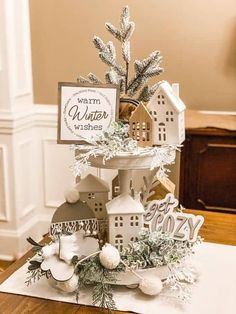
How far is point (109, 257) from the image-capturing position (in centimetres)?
107

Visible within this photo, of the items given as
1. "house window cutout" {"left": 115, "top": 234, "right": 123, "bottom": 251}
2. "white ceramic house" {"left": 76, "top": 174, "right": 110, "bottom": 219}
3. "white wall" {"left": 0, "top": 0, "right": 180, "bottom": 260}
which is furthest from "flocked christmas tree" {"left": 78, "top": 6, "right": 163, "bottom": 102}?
"white wall" {"left": 0, "top": 0, "right": 180, "bottom": 260}

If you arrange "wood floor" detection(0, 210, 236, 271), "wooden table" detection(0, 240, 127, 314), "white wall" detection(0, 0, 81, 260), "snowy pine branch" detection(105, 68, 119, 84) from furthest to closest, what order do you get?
"white wall" detection(0, 0, 81, 260) < "wood floor" detection(0, 210, 236, 271) < "snowy pine branch" detection(105, 68, 119, 84) < "wooden table" detection(0, 240, 127, 314)

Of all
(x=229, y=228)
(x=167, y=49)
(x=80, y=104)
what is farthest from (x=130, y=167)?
(x=167, y=49)

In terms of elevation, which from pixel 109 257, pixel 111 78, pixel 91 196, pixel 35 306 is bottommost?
pixel 35 306

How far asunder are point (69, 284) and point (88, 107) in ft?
1.43

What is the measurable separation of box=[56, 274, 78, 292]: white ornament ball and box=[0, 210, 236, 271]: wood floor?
54 cm

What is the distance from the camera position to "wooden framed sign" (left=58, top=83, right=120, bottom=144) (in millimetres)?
1139

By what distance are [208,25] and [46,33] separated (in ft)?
3.49

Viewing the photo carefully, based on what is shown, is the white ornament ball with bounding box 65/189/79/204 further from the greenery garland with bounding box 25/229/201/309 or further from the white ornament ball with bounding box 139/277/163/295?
the white ornament ball with bounding box 139/277/163/295

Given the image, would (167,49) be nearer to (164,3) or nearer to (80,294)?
(164,3)

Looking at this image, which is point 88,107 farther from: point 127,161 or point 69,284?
point 69,284

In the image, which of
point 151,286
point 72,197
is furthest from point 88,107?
point 151,286

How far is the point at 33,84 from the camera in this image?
3123 millimetres

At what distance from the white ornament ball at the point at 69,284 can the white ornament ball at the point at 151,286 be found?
0.53 feet
